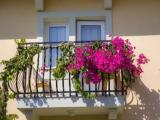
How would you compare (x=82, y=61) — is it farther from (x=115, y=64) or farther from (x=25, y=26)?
(x=25, y=26)

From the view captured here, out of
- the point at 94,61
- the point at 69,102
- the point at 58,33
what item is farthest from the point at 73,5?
the point at 69,102

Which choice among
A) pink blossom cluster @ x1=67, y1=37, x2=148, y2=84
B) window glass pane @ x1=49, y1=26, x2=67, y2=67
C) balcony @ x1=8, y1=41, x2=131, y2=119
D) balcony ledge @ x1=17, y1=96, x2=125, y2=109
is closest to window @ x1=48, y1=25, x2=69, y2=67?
window glass pane @ x1=49, y1=26, x2=67, y2=67

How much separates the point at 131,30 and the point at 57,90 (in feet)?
7.87

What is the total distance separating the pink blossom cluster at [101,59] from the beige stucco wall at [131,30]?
987mm

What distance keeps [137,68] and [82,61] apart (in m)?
1.27

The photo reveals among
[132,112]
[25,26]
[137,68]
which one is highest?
[25,26]

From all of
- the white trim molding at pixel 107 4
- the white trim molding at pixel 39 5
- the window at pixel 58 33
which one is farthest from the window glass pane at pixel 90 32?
the white trim molding at pixel 39 5

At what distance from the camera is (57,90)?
35.9ft

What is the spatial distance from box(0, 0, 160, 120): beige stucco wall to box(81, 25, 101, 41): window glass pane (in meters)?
0.42

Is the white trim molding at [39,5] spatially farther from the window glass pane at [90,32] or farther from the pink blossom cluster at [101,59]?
the pink blossom cluster at [101,59]

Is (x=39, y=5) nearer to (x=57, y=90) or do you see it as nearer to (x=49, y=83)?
(x=49, y=83)

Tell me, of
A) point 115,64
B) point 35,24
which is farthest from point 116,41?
point 35,24

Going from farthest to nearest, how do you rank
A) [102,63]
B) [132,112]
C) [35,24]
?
[35,24] < [132,112] < [102,63]

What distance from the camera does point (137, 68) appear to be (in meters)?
11.1
